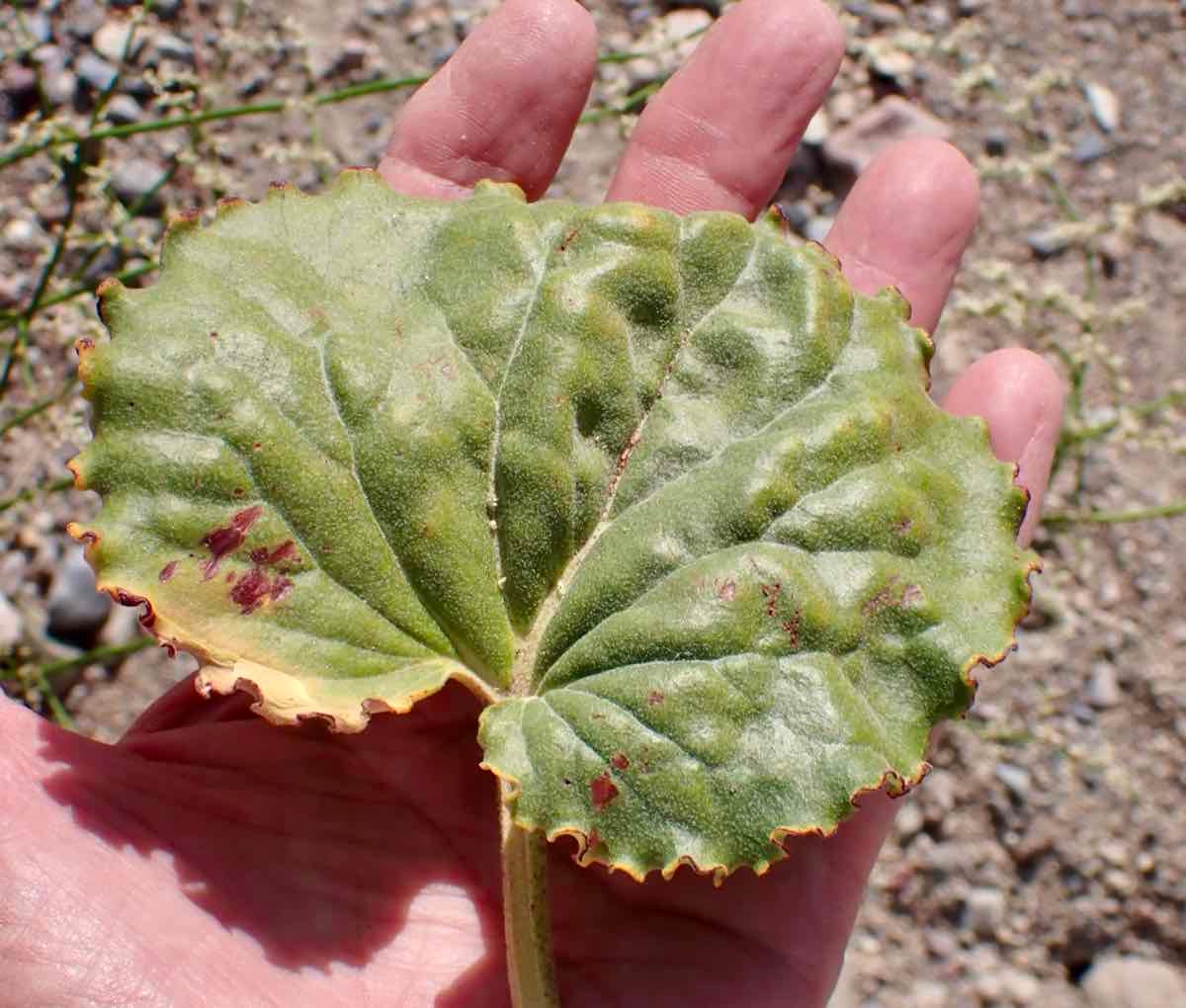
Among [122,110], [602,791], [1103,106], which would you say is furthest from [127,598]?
[1103,106]

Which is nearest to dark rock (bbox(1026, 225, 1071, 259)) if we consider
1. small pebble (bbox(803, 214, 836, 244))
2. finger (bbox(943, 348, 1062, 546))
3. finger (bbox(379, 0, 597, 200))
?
small pebble (bbox(803, 214, 836, 244))

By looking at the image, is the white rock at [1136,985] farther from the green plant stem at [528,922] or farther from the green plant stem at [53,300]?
the green plant stem at [53,300]

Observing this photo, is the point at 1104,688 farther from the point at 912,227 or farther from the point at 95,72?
the point at 95,72

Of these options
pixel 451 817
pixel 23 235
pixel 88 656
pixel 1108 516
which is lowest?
pixel 88 656

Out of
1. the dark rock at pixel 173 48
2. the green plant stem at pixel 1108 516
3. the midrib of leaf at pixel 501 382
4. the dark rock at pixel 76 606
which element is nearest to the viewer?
the midrib of leaf at pixel 501 382

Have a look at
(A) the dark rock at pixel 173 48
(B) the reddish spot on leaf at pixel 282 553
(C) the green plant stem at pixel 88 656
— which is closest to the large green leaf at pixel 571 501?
(B) the reddish spot on leaf at pixel 282 553

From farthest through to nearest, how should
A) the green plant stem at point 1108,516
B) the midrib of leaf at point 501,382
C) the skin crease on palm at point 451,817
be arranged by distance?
the green plant stem at point 1108,516 → the midrib of leaf at point 501,382 → the skin crease on palm at point 451,817

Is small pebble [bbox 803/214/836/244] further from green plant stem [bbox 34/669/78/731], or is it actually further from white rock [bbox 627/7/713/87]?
green plant stem [bbox 34/669/78/731]
